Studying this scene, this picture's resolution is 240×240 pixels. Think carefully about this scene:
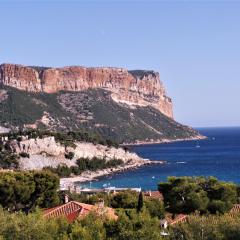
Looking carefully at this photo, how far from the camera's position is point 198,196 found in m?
36.9

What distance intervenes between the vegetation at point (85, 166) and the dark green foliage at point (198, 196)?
5845 centimetres

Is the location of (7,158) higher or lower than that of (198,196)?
lower

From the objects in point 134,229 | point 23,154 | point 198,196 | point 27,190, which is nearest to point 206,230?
point 134,229

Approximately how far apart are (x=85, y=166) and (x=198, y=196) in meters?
73.9

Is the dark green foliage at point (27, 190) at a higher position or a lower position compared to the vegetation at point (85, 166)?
higher

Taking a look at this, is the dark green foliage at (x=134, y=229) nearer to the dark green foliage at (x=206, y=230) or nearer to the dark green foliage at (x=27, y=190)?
the dark green foliage at (x=206, y=230)

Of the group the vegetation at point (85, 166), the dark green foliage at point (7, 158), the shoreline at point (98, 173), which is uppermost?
the dark green foliage at point (7, 158)

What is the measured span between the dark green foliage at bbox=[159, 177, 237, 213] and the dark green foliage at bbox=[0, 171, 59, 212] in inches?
373

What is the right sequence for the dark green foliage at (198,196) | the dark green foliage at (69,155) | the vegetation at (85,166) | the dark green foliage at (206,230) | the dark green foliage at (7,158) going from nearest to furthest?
the dark green foliage at (206,230) < the dark green foliage at (198,196) < the dark green foliage at (7,158) < the vegetation at (85,166) < the dark green foliage at (69,155)

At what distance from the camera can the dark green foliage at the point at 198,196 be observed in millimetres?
36500

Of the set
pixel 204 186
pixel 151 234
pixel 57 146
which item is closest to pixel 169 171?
pixel 57 146

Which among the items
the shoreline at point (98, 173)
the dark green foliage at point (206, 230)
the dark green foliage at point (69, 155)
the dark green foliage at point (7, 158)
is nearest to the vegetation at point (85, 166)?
the shoreline at point (98, 173)

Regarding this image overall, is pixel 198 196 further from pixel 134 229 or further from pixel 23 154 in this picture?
pixel 23 154

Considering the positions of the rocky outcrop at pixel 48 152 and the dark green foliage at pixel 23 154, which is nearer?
the dark green foliage at pixel 23 154
